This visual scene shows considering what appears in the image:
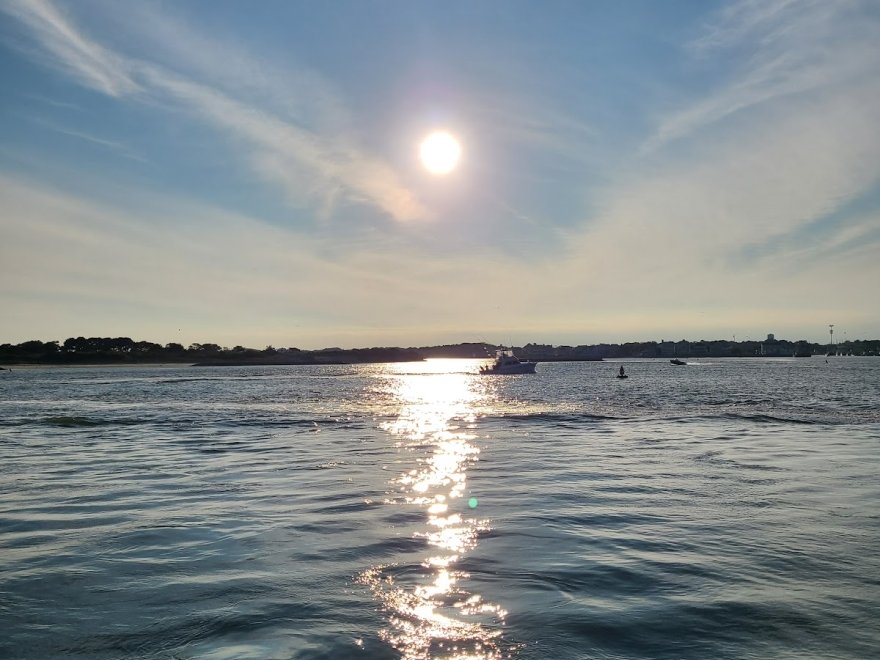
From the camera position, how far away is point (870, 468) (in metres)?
20.3

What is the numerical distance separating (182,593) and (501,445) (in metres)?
19.7

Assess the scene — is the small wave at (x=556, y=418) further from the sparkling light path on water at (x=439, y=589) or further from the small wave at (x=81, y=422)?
the small wave at (x=81, y=422)

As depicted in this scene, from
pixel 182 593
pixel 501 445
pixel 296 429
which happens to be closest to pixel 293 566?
pixel 182 593

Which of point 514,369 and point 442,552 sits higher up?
point 514,369

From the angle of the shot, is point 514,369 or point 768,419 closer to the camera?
point 768,419

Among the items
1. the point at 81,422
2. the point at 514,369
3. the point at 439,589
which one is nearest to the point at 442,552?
the point at 439,589

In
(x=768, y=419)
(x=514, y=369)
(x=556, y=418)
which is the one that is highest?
(x=514, y=369)

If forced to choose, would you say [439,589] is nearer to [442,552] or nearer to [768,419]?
[442,552]

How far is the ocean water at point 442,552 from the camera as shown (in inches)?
301

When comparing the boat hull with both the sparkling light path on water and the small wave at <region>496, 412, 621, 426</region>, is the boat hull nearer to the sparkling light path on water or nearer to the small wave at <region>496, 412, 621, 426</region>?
the small wave at <region>496, 412, 621, 426</region>

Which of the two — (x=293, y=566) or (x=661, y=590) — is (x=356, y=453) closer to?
(x=293, y=566)

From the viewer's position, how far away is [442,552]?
11.2 metres

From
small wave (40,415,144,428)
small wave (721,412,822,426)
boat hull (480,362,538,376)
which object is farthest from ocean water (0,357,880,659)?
boat hull (480,362,538,376)

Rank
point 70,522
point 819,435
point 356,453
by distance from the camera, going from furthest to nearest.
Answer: point 819,435 < point 356,453 < point 70,522
